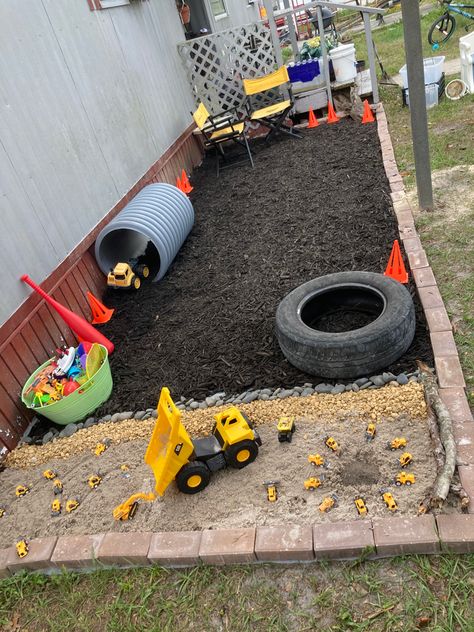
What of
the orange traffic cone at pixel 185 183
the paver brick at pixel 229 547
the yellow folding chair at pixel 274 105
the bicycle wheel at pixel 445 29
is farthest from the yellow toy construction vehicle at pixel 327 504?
the bicycle wheel at pixel 445 29

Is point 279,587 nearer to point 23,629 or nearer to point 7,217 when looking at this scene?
point 23,629

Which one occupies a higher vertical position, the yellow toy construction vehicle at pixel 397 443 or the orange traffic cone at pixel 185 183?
the orange traffic cone at pixel 185 183

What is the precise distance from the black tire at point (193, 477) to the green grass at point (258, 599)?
1.41 ft

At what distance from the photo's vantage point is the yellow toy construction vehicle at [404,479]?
2418mm

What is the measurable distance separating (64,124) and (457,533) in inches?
187

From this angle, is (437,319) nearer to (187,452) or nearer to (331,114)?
(187,452)

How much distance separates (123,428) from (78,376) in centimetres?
64

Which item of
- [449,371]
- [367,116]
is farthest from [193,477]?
[367,116]

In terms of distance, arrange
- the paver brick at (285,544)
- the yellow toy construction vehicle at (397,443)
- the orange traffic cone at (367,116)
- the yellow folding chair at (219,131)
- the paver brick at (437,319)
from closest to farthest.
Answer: the paver brick at (285,544)
the yellow toy construction vehicle at (397,443)
the paver brick at (437,319)
the yellow folding chair at (219,131)
the orange traffic cone at (367,116)

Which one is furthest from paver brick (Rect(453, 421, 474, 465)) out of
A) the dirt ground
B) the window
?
the window

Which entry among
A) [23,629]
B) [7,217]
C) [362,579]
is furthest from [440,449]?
[7,217]

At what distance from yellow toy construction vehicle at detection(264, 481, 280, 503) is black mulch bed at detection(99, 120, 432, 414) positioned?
87 cm

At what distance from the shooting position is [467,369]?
9.87 ft

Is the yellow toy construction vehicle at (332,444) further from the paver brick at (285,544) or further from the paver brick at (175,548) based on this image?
the paver brick at (175,548)
